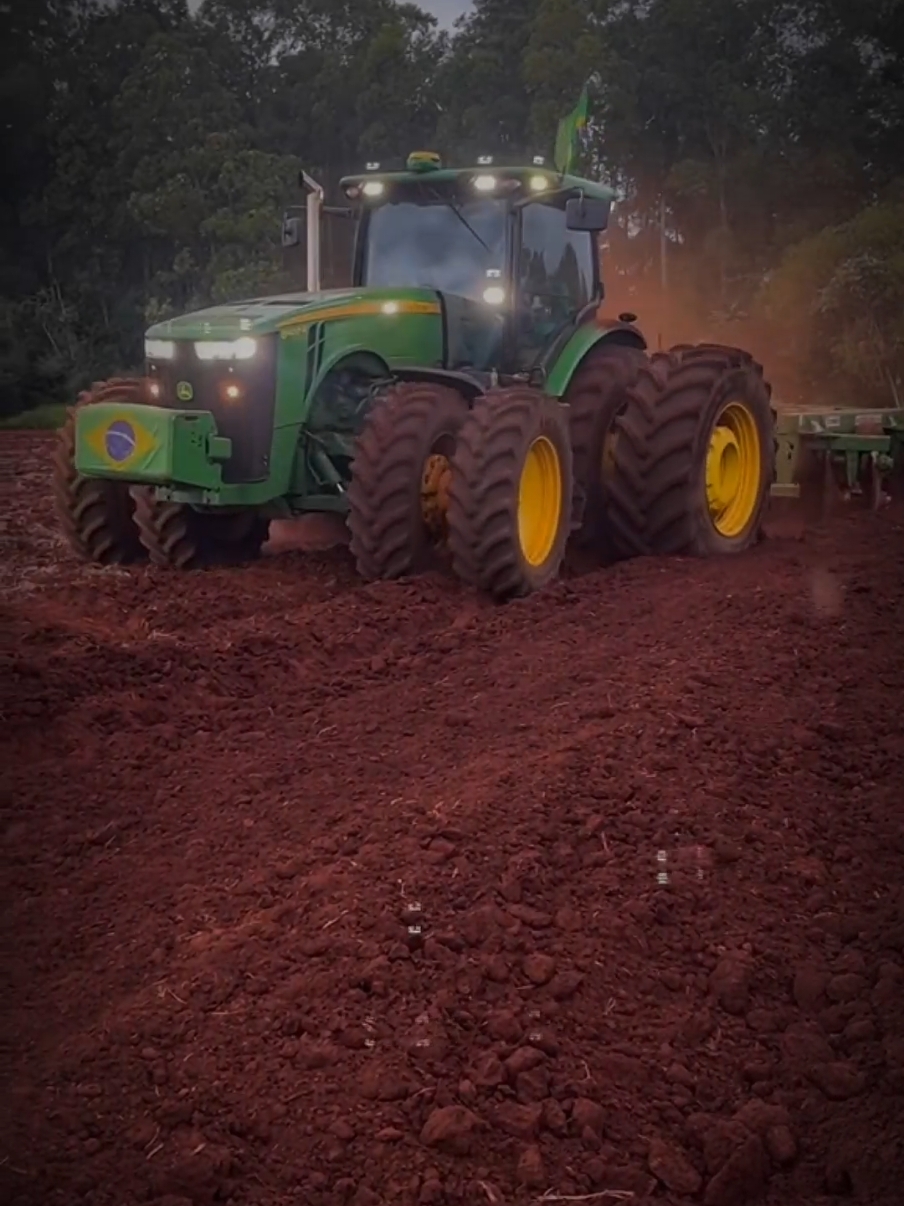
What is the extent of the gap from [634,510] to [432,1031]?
17.3 ft

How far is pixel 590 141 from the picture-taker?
3388 centimetres

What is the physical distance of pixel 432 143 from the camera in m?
37.4

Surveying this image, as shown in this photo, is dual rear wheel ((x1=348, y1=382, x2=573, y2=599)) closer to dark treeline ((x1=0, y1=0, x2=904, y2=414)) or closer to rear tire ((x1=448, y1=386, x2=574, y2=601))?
rear tire ((x1=448, y1=386, x2=574, y2=601))

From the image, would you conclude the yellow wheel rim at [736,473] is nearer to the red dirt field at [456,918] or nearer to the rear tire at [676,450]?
the rear tire at [676,450]

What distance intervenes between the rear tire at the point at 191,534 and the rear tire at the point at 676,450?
2.18 metres

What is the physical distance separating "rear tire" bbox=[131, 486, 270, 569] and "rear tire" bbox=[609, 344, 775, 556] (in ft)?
7.16

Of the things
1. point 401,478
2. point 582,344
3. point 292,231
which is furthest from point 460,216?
point 401,478

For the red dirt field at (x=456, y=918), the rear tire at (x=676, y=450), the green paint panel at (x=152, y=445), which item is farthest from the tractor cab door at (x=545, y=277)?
the red dirt field at (x=456, y=918)

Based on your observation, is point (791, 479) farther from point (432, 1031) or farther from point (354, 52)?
point (354, 52)

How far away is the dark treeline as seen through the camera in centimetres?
3045

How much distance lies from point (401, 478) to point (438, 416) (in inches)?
17.6

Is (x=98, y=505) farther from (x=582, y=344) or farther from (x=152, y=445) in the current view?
(x=582, y=344)

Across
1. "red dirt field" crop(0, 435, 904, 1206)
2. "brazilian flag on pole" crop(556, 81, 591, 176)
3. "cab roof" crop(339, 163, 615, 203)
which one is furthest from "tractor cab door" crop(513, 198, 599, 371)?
"red dirt field" crop(0, 435, 904, 1206)

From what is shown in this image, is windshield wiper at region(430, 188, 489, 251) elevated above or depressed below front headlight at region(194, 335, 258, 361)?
above
